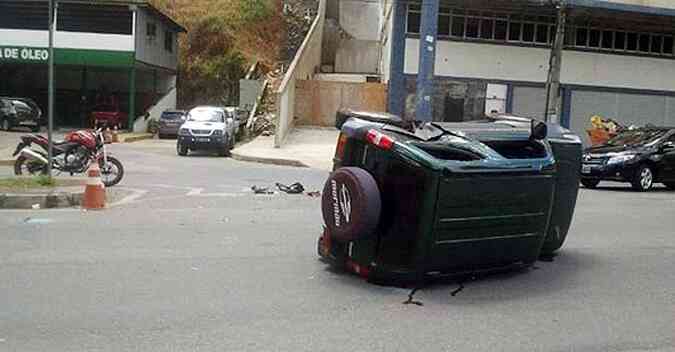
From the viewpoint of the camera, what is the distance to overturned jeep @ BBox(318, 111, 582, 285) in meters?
6.25

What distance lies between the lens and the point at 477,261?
6.68 meters

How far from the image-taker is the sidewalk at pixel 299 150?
22.6m

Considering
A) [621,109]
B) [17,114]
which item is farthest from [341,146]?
[17,114]

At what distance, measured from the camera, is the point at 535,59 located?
101 ft

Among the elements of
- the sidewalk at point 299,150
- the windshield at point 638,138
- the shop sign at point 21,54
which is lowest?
the sidewalk at point 299,150

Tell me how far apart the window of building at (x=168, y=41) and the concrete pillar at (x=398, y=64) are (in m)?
18.7

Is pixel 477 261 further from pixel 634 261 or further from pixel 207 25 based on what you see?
pixel 207 25

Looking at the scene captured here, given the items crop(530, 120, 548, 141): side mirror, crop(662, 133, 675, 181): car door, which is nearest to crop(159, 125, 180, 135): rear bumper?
crop(662, 133, 675, 181): car door

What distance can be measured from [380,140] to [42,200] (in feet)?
22.6

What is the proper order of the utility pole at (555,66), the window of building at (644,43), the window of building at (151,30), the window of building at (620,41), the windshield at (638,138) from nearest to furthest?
the windshield at (638,138), the utility pole at (555,66), the window of building at (620,41), the window of building at (644,43), the window of building at (151,30)

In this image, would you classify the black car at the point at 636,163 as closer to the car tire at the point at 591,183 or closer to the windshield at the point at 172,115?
the car tire at the point at 591,183

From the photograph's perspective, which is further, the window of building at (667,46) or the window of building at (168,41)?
the window of building at (168,41)

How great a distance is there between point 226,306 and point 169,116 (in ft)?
109

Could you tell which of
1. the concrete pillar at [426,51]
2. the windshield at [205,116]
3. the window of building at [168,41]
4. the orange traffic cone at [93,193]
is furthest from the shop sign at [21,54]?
the orange traffic cone at [93,193]
